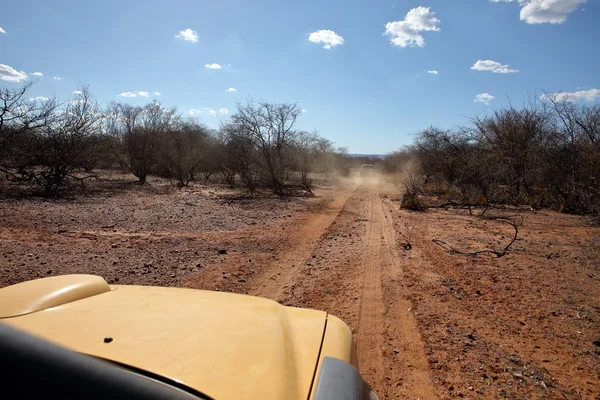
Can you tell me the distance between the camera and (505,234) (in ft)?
30.6

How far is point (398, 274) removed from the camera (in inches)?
236

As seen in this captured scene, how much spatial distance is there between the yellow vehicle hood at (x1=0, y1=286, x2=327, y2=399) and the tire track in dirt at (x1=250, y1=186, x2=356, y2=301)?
10.5 feet

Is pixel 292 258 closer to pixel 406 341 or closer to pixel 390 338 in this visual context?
pixel 390 338

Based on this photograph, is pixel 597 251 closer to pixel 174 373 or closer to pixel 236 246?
pixel 236 246

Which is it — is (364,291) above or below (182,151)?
below

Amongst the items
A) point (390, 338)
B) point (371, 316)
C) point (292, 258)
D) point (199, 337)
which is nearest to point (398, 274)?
point (371, 316)

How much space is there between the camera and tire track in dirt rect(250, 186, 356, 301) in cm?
534

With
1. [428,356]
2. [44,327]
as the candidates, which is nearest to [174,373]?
[44,327]

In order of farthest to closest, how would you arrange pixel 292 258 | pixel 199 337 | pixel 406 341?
pixel 292 258 → pixel 406 341 → pixel 199 337

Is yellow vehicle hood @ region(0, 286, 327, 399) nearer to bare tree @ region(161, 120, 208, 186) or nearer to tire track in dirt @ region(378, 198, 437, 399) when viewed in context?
tire track in dirt @ region(378, 198, 437, 399)

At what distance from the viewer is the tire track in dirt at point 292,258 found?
534 cm

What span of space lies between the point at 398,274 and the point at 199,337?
197 inches

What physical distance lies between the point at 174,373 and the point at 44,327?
0.63 m

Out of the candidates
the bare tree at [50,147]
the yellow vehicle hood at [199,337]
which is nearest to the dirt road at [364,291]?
the yellow vehicle hood at [199,337]
